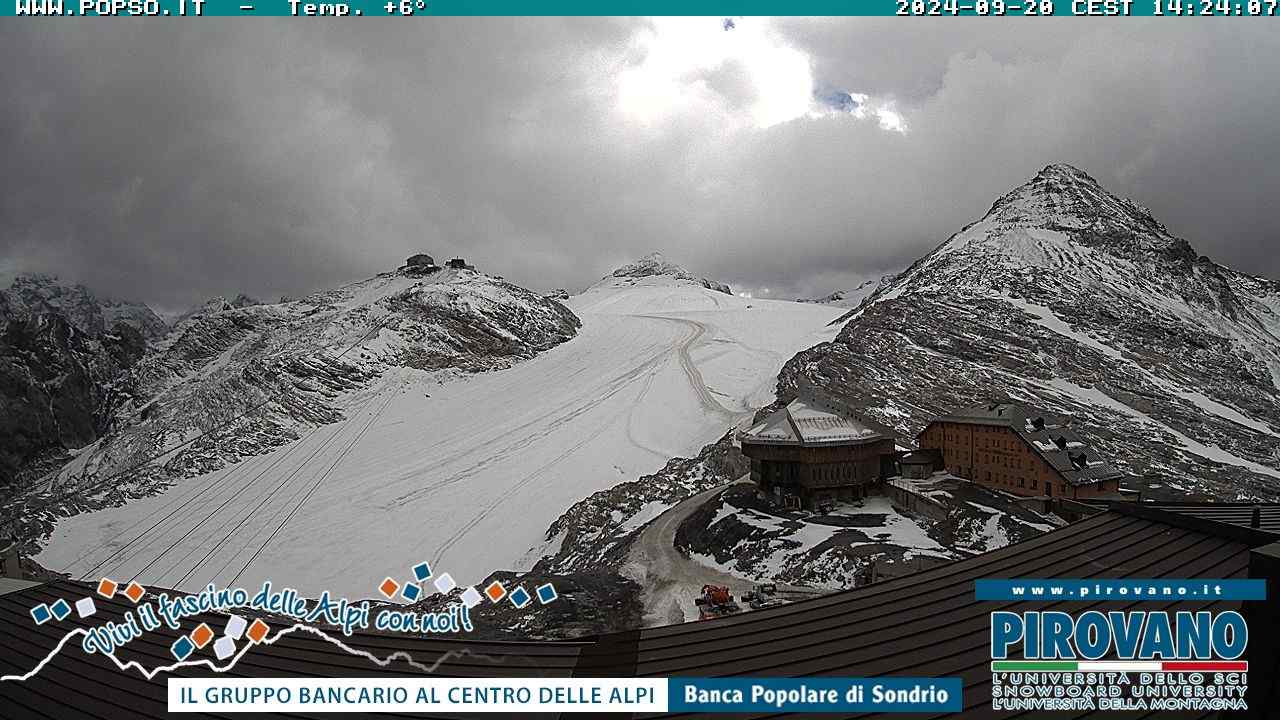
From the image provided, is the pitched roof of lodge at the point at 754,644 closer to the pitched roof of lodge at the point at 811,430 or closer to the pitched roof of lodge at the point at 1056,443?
the pitched roof of lodge at the point at 811,430

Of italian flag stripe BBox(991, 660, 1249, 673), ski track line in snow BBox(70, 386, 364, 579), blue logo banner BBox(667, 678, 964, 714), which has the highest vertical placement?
italian flag stripe BBox(991, 660, 1249, 673)

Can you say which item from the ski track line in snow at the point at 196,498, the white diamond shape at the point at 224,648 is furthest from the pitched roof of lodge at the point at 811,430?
Result: the ski track line in snow at the point at 196,498

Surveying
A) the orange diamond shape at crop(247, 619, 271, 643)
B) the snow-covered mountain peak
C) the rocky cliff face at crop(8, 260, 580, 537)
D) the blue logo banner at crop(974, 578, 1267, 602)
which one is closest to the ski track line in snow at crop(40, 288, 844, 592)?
the rocky cliff face at crop(8, 260, 580, 537)

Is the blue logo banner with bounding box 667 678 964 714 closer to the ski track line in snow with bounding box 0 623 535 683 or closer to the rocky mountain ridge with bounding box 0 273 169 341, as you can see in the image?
the ski track line in snow with bounding box 0 623 535 683

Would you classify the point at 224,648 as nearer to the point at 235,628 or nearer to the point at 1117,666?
the point at 235,628

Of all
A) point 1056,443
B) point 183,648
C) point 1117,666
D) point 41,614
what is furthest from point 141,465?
point 1056,443

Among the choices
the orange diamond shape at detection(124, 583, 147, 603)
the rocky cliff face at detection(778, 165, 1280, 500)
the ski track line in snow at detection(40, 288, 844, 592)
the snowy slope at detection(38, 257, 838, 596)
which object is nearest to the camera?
the orange diamond shape at detection(124, 583, 147, 603)

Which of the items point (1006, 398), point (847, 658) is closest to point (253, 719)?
point (847, 658)

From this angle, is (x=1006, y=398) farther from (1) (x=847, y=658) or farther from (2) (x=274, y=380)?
(2) (x=274, y=380)
